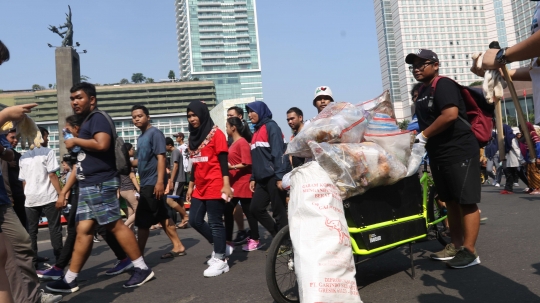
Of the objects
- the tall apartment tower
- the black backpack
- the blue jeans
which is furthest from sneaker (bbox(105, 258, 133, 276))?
the tall apartment tower

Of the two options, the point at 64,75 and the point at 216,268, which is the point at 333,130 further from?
the point at 64,75

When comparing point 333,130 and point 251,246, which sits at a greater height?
point 333,130

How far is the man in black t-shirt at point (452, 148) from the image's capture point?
501 centimetres

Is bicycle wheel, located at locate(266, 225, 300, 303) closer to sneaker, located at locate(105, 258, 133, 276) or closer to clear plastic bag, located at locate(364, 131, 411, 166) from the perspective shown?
clear plastic bag, located at locate(364, 131, 411, 166)

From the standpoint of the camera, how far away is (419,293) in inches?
171

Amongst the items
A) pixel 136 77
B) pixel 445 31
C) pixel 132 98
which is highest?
pixel 445 31

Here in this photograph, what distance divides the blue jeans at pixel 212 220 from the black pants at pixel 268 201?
2.68 ft

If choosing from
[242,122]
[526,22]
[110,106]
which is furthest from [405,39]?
[242,122]

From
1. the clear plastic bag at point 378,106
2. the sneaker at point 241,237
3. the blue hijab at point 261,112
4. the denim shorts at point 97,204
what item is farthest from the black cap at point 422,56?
the sneaker at point 241,237

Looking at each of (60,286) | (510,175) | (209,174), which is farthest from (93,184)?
(510,175)

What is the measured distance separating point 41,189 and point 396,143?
4.86m

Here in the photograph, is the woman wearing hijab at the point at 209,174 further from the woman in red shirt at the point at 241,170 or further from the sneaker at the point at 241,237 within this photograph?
the sneaker at the point at 241,237

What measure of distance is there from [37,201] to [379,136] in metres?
4.83

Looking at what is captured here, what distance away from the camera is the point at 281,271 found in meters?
4.31
